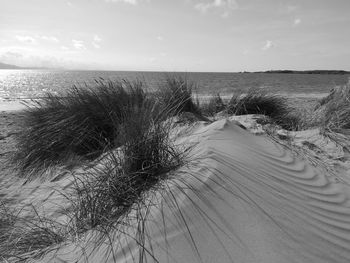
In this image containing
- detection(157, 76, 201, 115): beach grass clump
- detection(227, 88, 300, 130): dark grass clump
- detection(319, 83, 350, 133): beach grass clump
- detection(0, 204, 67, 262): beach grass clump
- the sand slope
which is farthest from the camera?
detection(227, 88, 300, 130): dark grass clump

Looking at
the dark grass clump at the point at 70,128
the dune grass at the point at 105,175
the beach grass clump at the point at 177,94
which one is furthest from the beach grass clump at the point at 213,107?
the dune grass at the point at 105,175

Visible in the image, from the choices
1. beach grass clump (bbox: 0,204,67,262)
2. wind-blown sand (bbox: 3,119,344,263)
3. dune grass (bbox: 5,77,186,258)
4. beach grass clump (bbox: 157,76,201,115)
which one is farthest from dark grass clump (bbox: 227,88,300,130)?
beach grass clump (bbox: 0,204,67,262)

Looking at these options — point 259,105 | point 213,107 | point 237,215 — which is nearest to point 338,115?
point 259,105

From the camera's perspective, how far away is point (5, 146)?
563cm

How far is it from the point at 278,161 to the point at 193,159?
3.24ft

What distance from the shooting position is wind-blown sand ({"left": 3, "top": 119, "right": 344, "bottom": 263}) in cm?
177

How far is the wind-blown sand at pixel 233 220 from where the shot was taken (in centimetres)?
177

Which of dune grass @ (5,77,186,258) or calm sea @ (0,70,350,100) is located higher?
dune grass @ (5,77,186,258)

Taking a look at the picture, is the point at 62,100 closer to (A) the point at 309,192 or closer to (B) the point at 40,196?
(B) the point at 40,196

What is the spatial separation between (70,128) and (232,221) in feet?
9.66

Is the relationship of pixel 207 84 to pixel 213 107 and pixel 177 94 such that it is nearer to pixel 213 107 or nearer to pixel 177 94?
pixel 213 107

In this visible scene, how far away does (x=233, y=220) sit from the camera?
1960 millimetres

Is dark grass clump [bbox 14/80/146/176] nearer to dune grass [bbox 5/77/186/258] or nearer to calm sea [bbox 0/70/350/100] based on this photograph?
dune grass [bbox 5/77/186/258]

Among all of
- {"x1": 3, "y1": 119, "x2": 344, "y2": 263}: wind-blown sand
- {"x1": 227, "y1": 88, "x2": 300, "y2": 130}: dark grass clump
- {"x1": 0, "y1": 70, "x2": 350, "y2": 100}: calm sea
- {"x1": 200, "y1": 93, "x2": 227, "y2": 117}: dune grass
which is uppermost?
{"x1": 3, "y1": 119, "x2": 344, "y2": 263}: wind-blown sand
